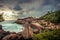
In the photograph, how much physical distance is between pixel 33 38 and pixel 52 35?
2.05 m

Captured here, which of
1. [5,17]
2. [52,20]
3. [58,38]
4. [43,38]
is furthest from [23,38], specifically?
[5,17]

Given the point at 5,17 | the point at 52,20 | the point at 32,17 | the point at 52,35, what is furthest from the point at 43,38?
the point at 5,17

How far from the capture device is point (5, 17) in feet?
192

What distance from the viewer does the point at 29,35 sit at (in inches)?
837

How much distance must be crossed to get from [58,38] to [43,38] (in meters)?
1.51

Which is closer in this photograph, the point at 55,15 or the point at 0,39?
the point at 0,39

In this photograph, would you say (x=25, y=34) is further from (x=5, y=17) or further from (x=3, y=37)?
(x=5, y=17)

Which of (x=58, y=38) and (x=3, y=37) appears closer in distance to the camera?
(x=58, y=38)

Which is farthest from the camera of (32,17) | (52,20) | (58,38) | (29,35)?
(32,17)

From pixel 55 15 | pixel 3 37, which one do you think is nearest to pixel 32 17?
pixel 55 15

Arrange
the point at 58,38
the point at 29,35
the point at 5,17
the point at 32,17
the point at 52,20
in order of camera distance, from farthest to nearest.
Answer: the point at 5,17 < the point at 32,17 < the point at 52,20 < the point at 29,35 < the point at 58,38

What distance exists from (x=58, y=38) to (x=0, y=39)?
6.28 m

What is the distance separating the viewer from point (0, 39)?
22094mm

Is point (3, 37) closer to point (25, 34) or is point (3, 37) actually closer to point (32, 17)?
point (25, 34)
